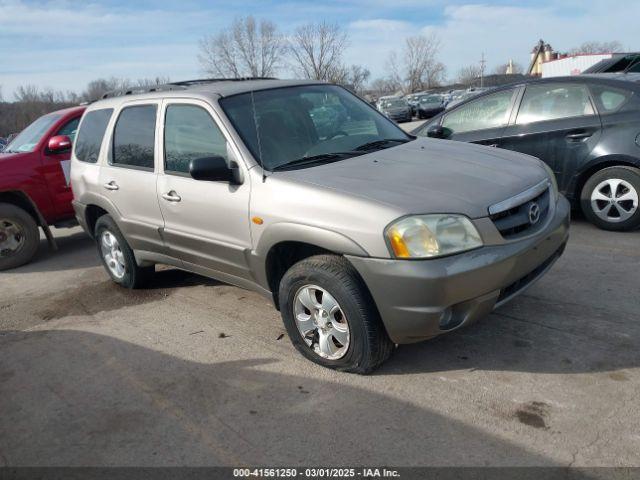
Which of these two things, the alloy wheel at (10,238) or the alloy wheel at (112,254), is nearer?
the alloy wheel at (112,254)

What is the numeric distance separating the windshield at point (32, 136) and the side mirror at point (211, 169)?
463cm

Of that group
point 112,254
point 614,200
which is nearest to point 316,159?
point 112,254

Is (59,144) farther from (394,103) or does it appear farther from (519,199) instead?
(394,103)

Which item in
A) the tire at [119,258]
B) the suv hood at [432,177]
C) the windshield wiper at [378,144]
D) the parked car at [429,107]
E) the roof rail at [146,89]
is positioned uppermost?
the roof rail at [146,89]

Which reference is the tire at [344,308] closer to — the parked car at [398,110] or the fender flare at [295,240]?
the fender flare at [295,240]

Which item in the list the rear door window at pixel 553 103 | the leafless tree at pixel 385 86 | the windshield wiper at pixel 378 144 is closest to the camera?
the windshield wiper at pixel 378 144

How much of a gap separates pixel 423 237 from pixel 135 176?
2.71 metres

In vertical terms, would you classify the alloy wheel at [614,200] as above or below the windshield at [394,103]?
above

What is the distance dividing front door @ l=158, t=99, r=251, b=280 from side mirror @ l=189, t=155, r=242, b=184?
0.11 meters

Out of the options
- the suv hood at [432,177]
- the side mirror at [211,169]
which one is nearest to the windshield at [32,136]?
the side mirror at [211,169]

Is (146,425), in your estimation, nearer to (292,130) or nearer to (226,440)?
(226,440)

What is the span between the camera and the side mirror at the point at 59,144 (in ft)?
22.8

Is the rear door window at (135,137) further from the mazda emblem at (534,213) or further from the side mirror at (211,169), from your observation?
the mazda emblem at (534,213)

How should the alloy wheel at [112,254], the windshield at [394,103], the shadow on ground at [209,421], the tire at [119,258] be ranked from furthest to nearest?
the windshield at [394,103] → the alloy wheel at [112,254] → the tire at [119,258] → the shadow on ground at [209,421]
